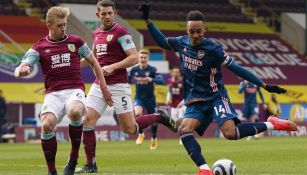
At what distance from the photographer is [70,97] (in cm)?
1034

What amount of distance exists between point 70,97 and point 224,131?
199 cm

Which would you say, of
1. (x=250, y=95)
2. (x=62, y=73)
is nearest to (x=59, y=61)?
(x=62, y=73)

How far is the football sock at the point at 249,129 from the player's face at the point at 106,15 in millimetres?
2878

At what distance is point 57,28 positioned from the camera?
33.7ft

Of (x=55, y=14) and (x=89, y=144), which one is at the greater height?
(x=55, y=14)

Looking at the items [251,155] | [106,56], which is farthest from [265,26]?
[106,56]

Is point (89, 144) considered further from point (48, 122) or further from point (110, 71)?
point (48, 122)

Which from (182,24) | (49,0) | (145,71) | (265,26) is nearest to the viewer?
(145,71)

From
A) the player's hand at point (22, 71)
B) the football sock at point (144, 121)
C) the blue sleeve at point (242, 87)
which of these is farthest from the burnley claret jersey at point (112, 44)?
the blue sleeve at point (242, 87)

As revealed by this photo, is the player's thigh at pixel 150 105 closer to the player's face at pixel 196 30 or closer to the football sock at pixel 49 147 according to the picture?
the player's face at pixel 196 30

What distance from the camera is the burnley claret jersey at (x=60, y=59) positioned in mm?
10406

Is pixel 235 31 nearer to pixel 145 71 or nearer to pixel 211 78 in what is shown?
pixel 145 71

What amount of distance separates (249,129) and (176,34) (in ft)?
94.8

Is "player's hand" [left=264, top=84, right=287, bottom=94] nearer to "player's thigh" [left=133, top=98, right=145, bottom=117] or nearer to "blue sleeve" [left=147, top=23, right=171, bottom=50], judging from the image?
"blue sleeve" [left=147, top=23, right=171, bottom=50]
